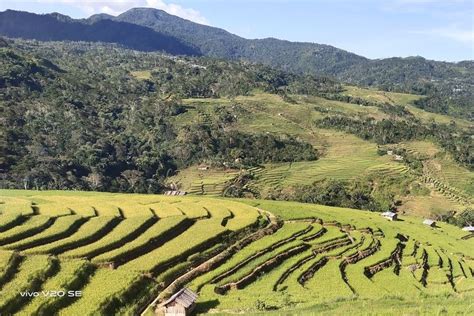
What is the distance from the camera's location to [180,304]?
846 inches

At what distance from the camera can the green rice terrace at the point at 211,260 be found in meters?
21.1

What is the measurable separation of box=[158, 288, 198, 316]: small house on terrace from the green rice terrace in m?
1.05

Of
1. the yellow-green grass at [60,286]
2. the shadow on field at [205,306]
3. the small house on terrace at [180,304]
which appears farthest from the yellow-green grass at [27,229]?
the shadow on field at [205,306]

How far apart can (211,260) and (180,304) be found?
8.83 metres

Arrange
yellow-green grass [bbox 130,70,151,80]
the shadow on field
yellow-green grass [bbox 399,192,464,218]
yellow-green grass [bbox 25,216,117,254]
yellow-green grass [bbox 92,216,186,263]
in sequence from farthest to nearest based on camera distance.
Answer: yellow-green grass [bbox 130,70,151,80]
yellow-green grass [bbox 399,192,464,218]
yellow-green grass [bbox 92,216,186,263]
yellow-green grass [bbox 25,216,117,254]
the shadow on field

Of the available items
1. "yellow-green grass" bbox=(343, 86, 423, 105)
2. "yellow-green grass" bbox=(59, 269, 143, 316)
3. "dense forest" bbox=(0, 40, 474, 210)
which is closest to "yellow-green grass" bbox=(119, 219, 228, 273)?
"yellow-green grass" bbox=(59, 269, 143, 316)

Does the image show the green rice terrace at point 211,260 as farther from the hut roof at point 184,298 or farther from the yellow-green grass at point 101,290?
the hut roof at point 184,298

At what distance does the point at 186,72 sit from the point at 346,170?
95.4m

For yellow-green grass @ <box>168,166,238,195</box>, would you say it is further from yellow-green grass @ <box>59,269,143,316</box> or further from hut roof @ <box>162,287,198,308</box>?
hut roof @ <box>162,287,198,308</box>

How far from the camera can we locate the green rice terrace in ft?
69.4

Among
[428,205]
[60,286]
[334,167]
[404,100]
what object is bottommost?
Answer: [428,205]

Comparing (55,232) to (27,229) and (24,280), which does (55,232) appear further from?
(24,280)

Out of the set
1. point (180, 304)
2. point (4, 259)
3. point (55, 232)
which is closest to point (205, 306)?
point (180, 304)

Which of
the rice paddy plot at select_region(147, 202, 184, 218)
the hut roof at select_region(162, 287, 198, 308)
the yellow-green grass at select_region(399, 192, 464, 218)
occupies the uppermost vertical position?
the hut roof at select_region(162, 287, 198, 308)
